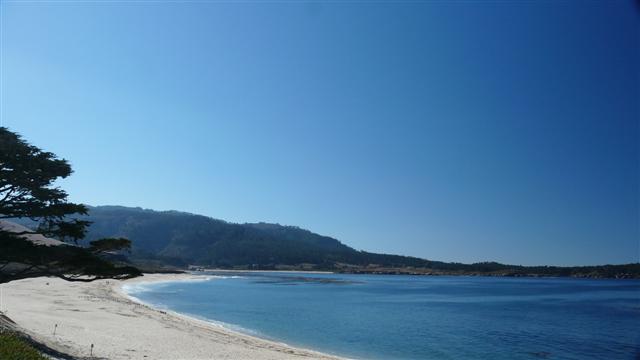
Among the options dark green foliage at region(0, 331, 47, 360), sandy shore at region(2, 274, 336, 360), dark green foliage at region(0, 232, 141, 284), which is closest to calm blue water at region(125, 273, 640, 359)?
sandy shore at region(2, 274, 336, 360)

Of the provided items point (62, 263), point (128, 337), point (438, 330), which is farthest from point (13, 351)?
point (438, 330)

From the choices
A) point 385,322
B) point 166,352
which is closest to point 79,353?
point 166,352

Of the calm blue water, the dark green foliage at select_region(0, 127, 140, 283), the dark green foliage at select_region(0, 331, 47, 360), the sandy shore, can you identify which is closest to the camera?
the dark green foliage at select_region(0, 331, 47, 360)

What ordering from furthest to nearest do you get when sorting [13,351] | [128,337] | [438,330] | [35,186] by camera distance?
[438,330], [128,337], [35,186], [13,351]

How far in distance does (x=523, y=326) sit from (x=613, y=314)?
66.8 ft

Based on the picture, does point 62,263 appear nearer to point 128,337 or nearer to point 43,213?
point 43,213

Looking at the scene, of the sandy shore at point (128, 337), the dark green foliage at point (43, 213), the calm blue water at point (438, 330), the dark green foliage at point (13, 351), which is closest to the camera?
the dark green foliage at point (13, 351)

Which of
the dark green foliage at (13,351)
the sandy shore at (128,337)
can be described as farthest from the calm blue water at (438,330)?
the dark green foliage at (13,351)

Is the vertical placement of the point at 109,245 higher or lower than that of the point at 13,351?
higher

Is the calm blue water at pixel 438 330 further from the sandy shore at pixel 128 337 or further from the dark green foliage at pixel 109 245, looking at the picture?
the dark green foliage at pixel 109 245

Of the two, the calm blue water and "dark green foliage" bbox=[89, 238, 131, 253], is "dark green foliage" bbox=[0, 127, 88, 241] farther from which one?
the calm blue water

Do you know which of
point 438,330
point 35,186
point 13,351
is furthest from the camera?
point 438,330

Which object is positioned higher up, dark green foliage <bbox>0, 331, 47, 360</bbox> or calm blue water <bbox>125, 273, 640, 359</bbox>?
dark green foliage <bbox>0, 331, 47, 360</bbox>

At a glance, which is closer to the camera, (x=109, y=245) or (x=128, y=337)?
(x=109, y=245)
